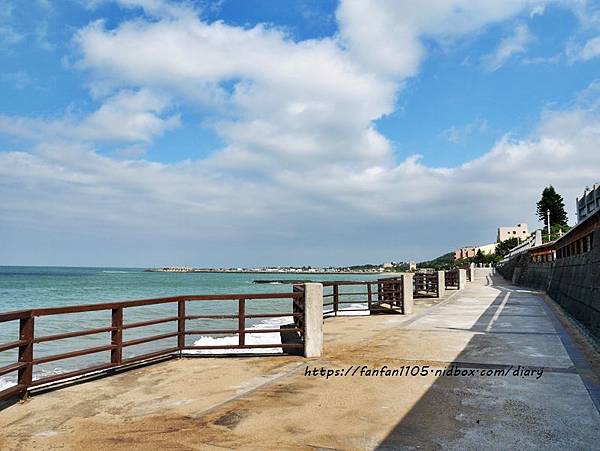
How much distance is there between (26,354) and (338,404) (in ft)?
13.3

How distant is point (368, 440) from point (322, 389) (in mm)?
1902

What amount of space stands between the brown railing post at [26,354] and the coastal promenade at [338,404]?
0.25m

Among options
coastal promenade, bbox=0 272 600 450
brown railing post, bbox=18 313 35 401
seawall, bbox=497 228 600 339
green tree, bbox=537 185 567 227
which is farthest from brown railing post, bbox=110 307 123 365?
green tree, bbox=537 185 567 227

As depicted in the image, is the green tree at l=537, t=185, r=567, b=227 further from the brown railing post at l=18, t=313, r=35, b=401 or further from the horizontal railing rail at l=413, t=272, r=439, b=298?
the brown railing post at l=18, t=313, r=35, b=401

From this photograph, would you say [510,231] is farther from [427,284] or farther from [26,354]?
[26,354]

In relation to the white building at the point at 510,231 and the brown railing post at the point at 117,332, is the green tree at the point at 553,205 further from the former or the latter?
the brown railing post at the point at 117,332

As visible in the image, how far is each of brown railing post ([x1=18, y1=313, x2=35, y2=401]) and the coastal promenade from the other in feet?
0.82

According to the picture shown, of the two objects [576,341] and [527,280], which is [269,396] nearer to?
[576,341]

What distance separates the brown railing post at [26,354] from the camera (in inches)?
233

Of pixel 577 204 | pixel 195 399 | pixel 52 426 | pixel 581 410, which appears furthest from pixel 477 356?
pixel 577 204

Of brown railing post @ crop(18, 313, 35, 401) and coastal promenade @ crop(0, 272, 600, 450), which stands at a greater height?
brown railing post @ crop(18, 313, 35, 401)

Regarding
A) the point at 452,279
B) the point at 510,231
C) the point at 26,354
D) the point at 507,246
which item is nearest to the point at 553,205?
the point at 507,246

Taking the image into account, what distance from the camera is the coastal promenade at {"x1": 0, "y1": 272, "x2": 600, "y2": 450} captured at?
4391 millimetres

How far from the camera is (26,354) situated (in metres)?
6.00
